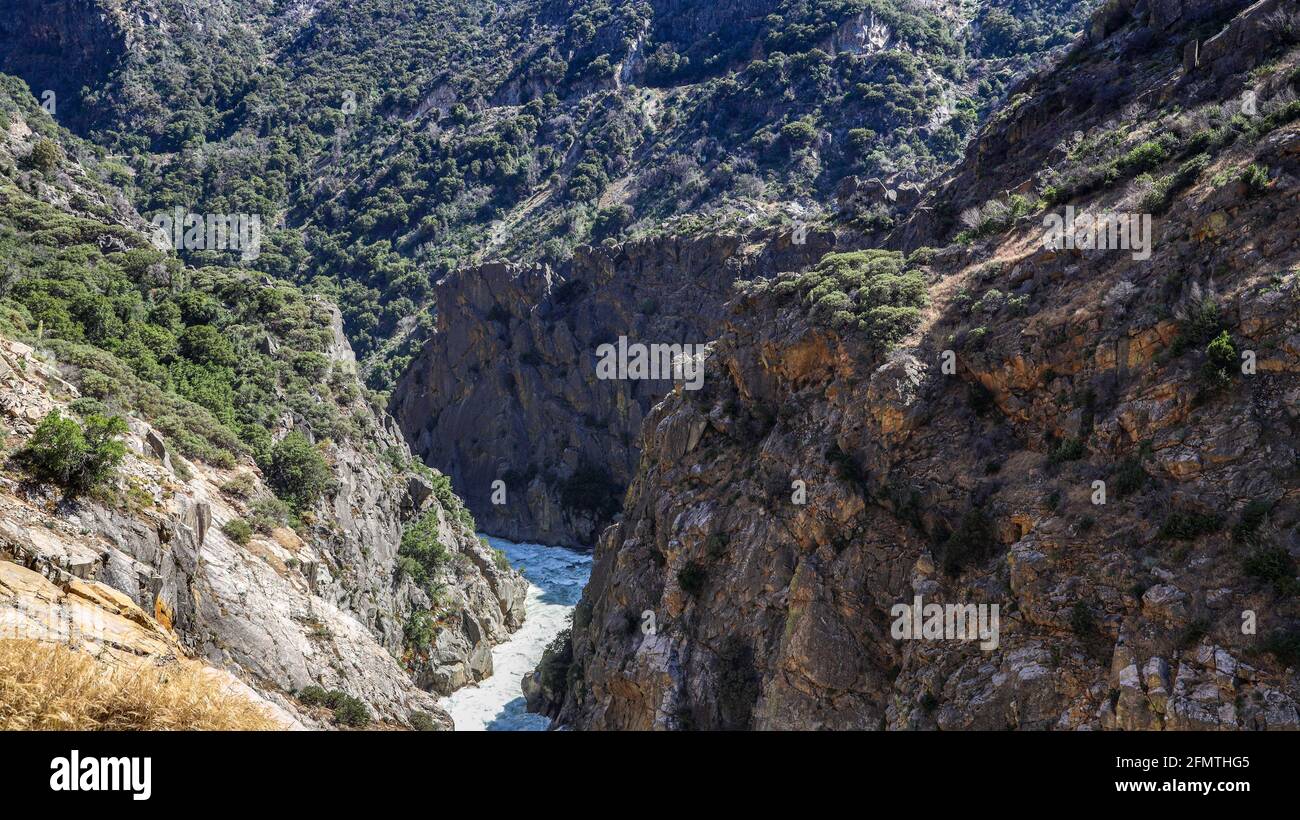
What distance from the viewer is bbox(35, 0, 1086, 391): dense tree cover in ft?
301

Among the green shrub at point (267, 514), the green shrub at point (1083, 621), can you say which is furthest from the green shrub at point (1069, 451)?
the green shrub at point (267, 514)

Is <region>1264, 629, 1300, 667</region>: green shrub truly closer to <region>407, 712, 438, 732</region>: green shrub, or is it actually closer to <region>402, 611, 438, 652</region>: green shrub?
<region>407, 712, 438, 732</region>: green shrub

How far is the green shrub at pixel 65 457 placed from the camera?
18703 mm

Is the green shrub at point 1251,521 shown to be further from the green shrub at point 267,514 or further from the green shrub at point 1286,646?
the green shrub at point 267,514

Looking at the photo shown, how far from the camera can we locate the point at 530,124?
109m

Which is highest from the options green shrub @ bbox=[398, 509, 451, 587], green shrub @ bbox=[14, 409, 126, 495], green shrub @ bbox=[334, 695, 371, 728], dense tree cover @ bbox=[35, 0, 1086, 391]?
dense tree cover @ bbox=[35, 0, 1086, 391]

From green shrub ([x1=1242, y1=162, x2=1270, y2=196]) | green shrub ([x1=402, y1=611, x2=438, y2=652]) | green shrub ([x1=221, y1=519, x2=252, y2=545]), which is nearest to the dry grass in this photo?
green shrub ([x1=221, y1=519, x2=252, y2=545])

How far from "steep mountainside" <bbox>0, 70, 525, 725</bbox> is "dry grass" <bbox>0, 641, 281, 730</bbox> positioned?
8618 millimetres

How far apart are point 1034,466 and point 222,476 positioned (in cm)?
2611

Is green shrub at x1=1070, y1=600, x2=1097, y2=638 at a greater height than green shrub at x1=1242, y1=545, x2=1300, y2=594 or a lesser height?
lesser

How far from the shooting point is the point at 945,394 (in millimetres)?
24734

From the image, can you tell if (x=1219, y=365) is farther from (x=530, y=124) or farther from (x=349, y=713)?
(x=530, y=124)
